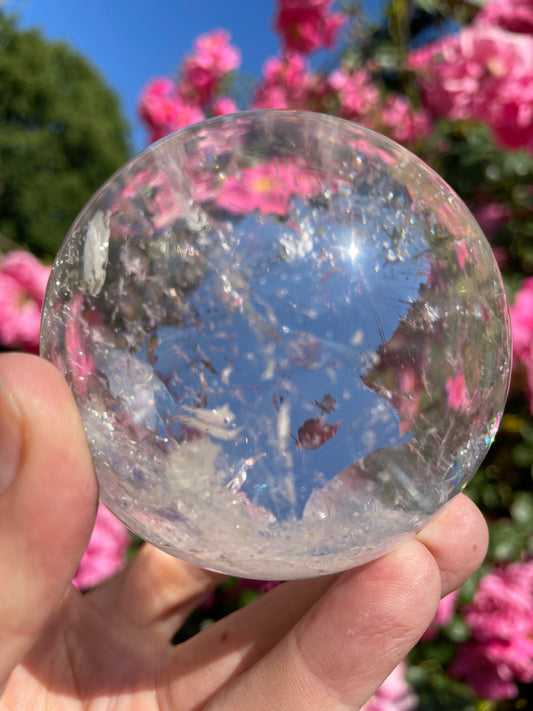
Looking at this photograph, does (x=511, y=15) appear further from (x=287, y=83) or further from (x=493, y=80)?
(x=287, y=83)

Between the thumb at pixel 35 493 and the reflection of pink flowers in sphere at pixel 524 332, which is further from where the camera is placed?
the reflection of pink flowers in sphere at pixel 524 332

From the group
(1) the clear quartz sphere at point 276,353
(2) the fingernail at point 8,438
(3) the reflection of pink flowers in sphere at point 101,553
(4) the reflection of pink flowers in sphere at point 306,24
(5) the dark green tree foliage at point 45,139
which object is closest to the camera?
(2) the fingernail at point 8,438

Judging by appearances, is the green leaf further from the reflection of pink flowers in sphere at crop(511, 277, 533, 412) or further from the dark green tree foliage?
the dark green tree foliage

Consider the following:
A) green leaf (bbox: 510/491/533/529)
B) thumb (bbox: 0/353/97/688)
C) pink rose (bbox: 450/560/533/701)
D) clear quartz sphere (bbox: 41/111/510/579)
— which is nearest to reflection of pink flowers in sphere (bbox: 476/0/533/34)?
clear quartz sphere (bbox: 41/111/510/579)

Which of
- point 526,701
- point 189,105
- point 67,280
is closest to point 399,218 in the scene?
point 67,280

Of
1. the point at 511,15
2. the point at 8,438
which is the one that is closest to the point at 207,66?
the point at 511,15

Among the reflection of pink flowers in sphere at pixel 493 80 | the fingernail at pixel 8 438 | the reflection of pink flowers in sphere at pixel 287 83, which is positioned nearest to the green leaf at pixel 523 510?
the reflection of pink flowers in sphere at pixel 493 80

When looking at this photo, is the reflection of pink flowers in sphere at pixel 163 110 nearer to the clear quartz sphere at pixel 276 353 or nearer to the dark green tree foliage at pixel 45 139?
the clear quartz sphere at pixel 276 353

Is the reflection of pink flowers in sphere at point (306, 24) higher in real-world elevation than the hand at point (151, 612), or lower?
higher
